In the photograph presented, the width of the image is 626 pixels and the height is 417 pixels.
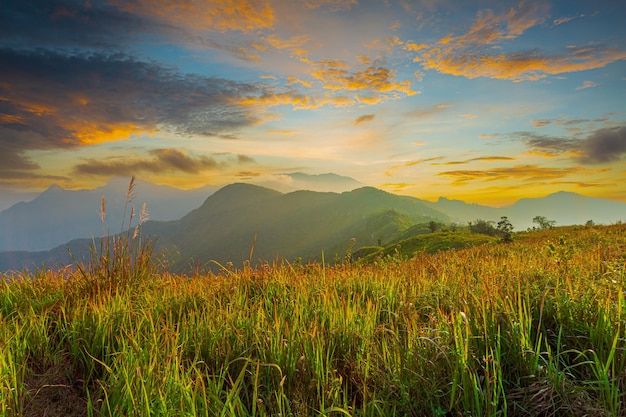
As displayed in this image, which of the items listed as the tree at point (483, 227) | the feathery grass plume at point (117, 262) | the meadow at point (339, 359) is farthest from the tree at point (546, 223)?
the feathery grass plume at point (117, 262)

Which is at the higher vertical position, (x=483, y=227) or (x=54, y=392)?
(x=483, y=227)

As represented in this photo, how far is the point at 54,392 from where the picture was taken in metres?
4.18

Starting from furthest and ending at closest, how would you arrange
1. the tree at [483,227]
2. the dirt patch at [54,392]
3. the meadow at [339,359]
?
1. the tree at [483,227]
2. the dirt patch at [54,392]
3. the meadow at [339,359]

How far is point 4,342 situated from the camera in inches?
177

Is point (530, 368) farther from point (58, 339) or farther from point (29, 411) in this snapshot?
point (58, 339)

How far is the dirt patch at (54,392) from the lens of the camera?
380cm

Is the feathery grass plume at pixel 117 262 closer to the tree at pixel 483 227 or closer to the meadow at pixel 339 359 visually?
the meadow at pixel 339 359

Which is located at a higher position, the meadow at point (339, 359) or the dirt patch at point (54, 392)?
the meadow at point (339, 359)

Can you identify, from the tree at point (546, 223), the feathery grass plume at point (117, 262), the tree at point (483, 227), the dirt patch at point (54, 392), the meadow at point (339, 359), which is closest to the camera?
the meadow at point (339, 359)

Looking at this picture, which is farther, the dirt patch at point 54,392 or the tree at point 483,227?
the tree at point 483,227

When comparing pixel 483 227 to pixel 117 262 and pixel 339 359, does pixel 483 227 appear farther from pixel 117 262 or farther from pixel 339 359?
pixel 339 359

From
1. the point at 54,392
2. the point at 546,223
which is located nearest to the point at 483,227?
the point at 546,223

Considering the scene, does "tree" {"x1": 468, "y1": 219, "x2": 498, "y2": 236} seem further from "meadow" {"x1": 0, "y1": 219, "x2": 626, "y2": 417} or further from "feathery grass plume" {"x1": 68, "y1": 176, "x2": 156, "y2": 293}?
"feathery grass plume" {"x1": 68, "y1": 176, "x2": 156, "y2": 293}

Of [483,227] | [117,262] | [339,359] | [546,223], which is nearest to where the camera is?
[339,359]
